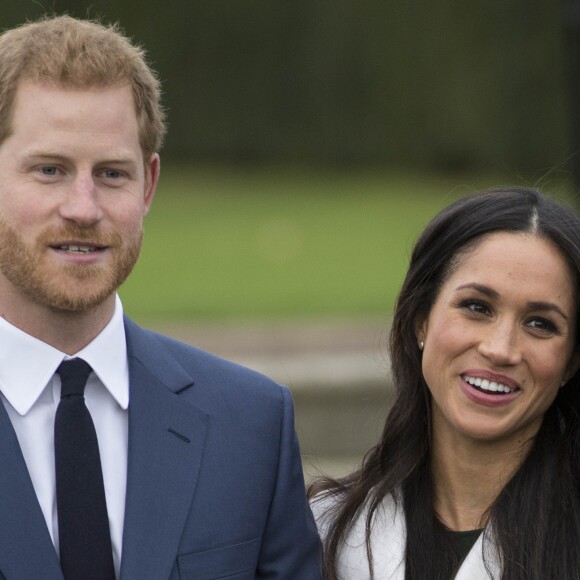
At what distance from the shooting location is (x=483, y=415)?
3646mm

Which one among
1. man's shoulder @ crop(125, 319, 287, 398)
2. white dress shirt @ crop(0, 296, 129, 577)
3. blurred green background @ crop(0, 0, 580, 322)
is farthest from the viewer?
blurred green background @ crop(0, 0, 580, 322)

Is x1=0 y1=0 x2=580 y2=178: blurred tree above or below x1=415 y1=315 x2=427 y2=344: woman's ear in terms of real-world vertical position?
above

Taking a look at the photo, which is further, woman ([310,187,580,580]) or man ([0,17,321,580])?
woman ([310,187,580,580])

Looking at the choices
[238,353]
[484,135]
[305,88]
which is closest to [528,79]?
[484,135]

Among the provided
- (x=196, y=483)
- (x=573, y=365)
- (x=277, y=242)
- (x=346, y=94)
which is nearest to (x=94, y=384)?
(x=196, y=483)

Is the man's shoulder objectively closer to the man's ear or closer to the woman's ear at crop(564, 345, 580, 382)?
the man's ear

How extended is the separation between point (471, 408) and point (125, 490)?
2.87ft

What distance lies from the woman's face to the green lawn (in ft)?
19.0

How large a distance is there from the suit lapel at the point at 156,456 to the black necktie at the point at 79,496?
0.06 m

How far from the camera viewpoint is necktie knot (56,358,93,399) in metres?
3.24

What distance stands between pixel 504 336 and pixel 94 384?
0.97 m

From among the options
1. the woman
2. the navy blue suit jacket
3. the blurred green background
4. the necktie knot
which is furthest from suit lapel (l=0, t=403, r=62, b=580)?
the blurred green background

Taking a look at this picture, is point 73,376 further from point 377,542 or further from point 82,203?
point 377,542

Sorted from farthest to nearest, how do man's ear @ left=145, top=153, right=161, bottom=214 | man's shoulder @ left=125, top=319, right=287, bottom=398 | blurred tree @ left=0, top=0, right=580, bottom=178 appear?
blurred tree @ left=0, top=0, right=580, bottom=178
man's shoulder @ left=125, top=319, right=287, bottom=398
man's ear @ left=145, top=153, right=161, bottom=214
